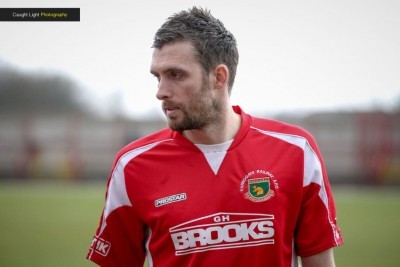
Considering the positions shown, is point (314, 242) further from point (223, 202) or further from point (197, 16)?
point (197, 16)

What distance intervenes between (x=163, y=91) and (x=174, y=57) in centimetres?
13

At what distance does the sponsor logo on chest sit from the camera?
198cm

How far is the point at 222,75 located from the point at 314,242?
0.74m

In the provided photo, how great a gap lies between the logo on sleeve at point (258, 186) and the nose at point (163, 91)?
0.43 meters

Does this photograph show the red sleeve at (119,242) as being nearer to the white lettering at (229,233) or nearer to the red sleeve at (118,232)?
the red sleeve at (118,232)

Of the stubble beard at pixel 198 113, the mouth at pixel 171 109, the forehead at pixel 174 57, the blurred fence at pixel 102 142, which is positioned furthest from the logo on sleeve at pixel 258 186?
the blurred fence at pixel 102 142

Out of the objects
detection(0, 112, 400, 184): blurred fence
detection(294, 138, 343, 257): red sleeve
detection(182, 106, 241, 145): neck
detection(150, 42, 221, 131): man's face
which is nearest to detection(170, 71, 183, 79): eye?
detection(150, 42, 221, 131): man's face

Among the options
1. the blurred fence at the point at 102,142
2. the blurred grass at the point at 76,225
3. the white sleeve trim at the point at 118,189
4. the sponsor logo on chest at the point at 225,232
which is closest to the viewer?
the sponsor logo on chest at the point at 225,232

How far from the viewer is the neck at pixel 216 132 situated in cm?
212

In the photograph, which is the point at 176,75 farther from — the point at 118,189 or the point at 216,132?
the point at 118,189

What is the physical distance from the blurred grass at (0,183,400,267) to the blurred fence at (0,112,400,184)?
91 centimetres

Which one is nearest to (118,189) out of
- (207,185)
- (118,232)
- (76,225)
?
(118,232)

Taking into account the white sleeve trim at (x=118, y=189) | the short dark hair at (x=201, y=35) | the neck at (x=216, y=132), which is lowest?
the white sleeve trim at (x=118, y=189)

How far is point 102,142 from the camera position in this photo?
17391 mm
